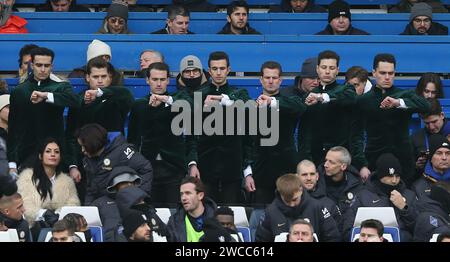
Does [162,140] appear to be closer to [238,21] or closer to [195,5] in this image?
[238,21]

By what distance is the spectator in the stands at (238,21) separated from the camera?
53.9 feet

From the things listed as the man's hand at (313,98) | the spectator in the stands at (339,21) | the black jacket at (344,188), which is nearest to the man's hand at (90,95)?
the man's hand at (313,98)

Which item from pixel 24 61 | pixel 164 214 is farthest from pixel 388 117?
pixel 24 61

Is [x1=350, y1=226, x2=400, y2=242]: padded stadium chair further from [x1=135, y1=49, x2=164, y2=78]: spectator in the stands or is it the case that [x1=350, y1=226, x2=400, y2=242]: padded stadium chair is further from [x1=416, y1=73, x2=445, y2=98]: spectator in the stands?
[x1=135, y1=49, x2=164, y2=78]: spectator in the stands

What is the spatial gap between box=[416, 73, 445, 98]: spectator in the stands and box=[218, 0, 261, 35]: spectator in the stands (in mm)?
2348

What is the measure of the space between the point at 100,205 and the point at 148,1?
5.05 m

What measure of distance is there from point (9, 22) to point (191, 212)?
4.74m

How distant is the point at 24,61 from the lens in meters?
15.1

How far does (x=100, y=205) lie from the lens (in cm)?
1333

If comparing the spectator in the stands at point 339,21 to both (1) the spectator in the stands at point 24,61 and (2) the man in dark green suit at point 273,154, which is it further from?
(1) the spectator in the stands at point 24,61

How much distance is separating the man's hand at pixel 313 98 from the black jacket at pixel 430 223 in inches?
57.5
